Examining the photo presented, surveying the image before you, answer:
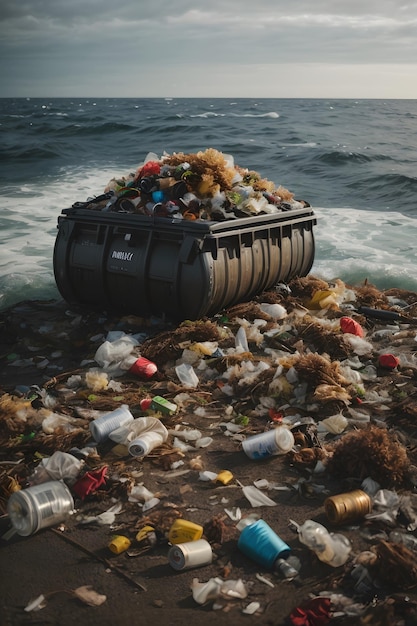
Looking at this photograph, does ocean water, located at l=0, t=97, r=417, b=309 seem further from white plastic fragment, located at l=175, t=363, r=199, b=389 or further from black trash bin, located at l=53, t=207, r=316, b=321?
white plastic fragment, located at l=175, t=363, r=199, b=389

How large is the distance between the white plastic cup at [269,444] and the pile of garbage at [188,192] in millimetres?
2755

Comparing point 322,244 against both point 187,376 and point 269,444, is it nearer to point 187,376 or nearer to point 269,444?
point 187,376

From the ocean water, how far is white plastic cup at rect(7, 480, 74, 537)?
564cm

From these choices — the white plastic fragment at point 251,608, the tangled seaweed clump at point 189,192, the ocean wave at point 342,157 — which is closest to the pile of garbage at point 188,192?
the tangled seaweed clump at point 189,192

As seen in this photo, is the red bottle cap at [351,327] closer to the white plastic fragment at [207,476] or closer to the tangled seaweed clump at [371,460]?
the tangled seaweed clump at [371,460]

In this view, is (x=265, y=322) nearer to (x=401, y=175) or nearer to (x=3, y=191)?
(x=3, y=191)

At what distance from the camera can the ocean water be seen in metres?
11.2

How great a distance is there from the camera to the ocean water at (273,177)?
11195mm

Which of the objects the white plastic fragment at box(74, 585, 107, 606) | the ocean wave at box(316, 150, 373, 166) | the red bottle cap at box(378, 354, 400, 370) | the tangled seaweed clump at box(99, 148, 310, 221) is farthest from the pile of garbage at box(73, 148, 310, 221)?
the ocean wave at box(316, 150, 373, 166)

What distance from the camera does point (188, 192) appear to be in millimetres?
6820

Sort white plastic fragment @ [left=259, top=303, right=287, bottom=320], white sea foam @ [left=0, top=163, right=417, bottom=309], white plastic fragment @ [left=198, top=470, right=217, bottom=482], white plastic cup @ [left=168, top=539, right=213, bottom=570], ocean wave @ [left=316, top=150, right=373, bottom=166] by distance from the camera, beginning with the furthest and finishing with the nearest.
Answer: ocean wave @ [left=316, top=150, right=373, bottom=166], white sea foam @ [left=0, top=163, right=417, bottom=309], white plastic fragment @ [left=259, top=303, right=287, bottom=320], white plastic fragment @ [left=198, top=470, right=217, bottom=482], white plastic cup @ [left=168, top=539, right=213, bottom=570]

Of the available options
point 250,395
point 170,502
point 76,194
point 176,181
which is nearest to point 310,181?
point 76,194

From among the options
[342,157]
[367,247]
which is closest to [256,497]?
[367,247]

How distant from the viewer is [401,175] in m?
21.2
